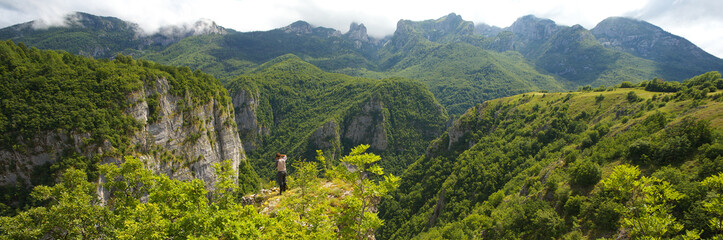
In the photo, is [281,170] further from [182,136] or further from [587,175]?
[182,136]

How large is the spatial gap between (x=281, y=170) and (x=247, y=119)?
158m

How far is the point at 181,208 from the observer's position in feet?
45.1

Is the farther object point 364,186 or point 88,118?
point 88,118

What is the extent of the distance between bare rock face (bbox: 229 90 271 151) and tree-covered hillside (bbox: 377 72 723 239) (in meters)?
109

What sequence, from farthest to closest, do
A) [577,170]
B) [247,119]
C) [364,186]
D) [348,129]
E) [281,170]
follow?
[348,129] < [247,119] < [577,170] < [281,170] < [364,186]

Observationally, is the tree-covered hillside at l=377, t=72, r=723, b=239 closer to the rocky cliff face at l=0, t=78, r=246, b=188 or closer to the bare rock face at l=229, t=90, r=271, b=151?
the rocky cliff face at l=0, t=78, r=246, b=188

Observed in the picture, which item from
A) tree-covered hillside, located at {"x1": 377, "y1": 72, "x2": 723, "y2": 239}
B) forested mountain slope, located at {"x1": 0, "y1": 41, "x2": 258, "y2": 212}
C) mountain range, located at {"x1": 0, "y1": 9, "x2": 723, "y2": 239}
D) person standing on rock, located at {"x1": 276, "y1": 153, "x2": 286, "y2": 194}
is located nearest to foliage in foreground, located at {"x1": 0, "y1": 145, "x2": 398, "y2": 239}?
mountain range, located at {"x1": 0, "y1": 9, "x2": 723, "y2": 239}

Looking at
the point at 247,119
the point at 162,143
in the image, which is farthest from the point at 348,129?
the point at 162,143

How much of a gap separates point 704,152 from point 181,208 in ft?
120

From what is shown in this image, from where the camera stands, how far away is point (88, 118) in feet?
166

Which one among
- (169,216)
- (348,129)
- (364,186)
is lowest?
(348,129)

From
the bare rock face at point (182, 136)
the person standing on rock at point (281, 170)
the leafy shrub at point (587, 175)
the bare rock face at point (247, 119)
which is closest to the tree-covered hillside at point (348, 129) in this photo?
the bare rock face at point (247, 119)

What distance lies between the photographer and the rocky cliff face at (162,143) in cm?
4553

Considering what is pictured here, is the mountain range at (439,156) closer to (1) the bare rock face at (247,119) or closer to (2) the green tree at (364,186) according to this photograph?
(2) the green tree at (364,186)
